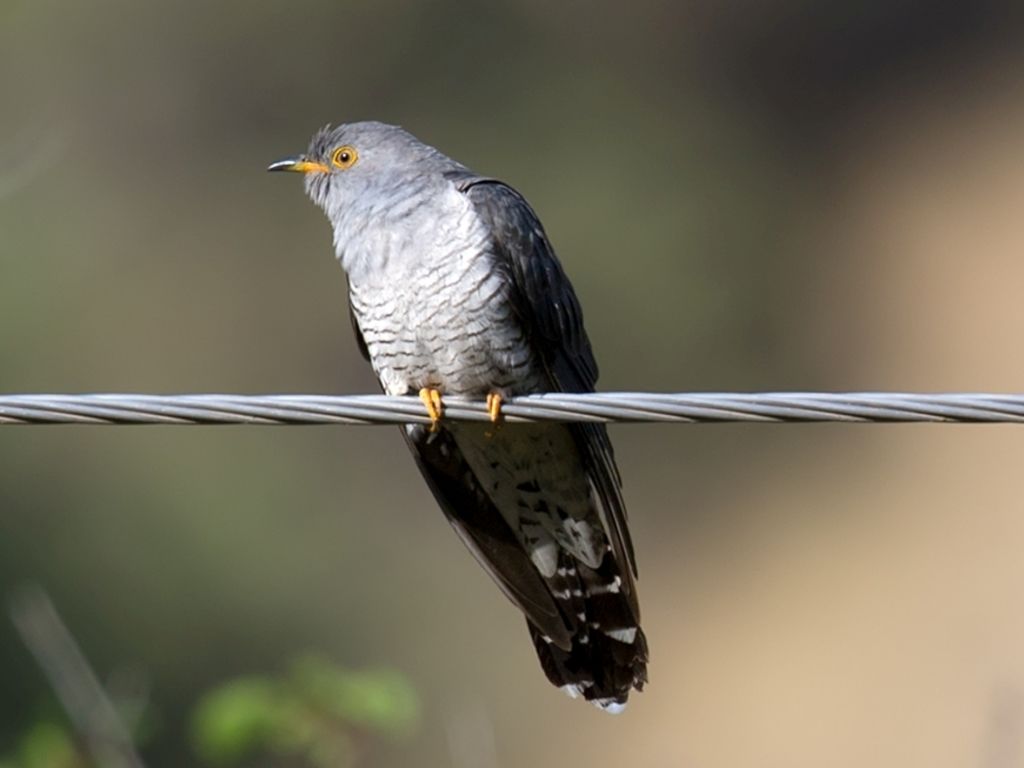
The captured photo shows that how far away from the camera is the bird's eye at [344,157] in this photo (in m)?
4.70

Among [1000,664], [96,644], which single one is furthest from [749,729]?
[96,644]

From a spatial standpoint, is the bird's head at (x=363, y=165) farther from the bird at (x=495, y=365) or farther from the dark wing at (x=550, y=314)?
the dark wing at (x=550, y=314)

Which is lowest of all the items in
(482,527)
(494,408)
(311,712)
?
(311,712)

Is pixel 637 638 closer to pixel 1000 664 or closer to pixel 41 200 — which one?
pixel 1000 664

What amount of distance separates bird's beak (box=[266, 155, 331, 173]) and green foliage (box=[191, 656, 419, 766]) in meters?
1.41

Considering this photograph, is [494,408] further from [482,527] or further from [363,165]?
[363,165]

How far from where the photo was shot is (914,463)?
38.6 feet

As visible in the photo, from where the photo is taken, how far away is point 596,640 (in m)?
4.43

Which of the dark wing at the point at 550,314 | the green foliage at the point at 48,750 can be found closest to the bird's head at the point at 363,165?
the dark wing at the point at 550,314

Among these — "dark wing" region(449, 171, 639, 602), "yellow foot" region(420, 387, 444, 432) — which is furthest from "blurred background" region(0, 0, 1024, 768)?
"yellow foot" region(420, 387, 444, 432)

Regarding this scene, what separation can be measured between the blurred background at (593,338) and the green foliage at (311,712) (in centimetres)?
328

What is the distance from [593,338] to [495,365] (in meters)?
8.56

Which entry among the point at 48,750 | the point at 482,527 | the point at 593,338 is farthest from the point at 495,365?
the point at 593,338

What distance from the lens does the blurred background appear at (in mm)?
10273
